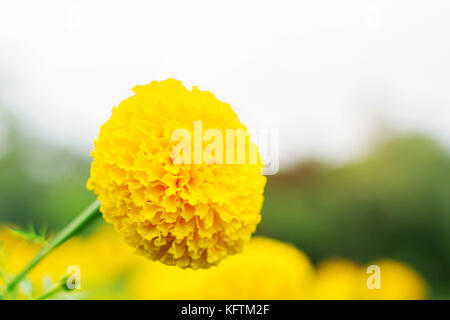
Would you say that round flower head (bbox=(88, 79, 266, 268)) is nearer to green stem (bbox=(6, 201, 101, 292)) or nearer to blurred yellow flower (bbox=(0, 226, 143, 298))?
green stem (bbox=(6, 201, 101, 292))

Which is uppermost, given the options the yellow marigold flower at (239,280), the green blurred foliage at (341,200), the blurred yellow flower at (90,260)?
the green blurred foliage at (341,200)

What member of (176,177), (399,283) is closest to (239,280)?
(176,177)

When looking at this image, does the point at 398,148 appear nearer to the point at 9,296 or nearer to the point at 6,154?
the point at 6,154

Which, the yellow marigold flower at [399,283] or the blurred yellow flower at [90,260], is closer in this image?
the blurred yellow flower at [90,260]

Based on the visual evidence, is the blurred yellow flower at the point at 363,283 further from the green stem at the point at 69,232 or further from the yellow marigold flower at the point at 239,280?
the green stem at the point at 69,232

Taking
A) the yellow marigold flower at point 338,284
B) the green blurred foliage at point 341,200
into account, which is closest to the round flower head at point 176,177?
the yellow marigold flower at point 338,284

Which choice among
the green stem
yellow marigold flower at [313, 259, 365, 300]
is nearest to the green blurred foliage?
yellow marigold flower at [313, 259, 365, 300]

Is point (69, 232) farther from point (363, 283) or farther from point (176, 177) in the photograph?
point (363, 283)
